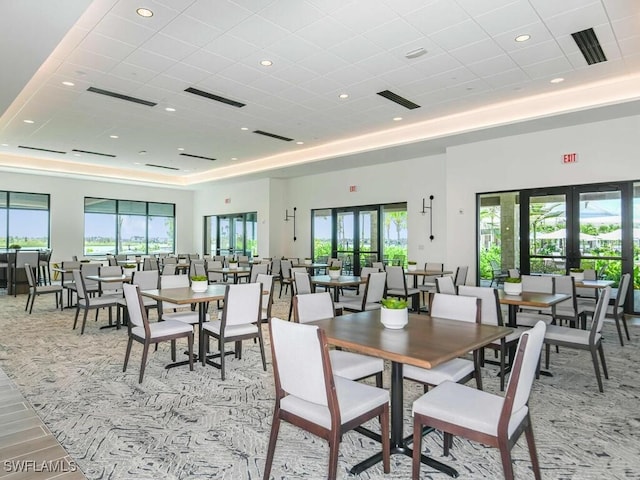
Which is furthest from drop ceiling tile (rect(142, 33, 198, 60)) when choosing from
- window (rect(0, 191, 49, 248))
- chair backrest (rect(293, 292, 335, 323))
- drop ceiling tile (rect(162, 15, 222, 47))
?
window (rect(0, 191, 49, 248))

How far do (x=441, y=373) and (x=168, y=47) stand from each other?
192 inches

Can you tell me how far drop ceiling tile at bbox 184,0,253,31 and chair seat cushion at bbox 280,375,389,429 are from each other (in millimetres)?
3849

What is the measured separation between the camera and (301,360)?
6.99 feet

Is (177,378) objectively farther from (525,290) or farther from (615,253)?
(615,253)

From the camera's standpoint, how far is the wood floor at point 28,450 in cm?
243

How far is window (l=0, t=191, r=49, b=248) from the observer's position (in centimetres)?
1278

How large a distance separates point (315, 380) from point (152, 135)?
8.77 metres

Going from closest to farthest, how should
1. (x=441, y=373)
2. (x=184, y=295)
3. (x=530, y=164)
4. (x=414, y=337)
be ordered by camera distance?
(x=414, y=337), (x=441, y=373), (x=184, y=295), (x=530, y=164)

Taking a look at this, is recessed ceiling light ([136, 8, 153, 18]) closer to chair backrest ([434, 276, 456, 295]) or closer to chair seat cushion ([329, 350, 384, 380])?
chair seat cushion ([329, 350, 384, 380])

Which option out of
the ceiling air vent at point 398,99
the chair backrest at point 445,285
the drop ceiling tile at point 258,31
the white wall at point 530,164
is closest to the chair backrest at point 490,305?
the chair backrest at point 445,285

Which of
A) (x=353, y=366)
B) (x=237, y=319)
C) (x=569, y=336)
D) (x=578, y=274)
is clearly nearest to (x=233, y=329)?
(x=237, y=319)

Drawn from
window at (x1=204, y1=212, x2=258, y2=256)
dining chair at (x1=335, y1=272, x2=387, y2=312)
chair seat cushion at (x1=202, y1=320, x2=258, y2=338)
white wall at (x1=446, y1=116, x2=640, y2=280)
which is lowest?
chair seat cushion at (x1=202, y1=320, x2=258, y2=338)

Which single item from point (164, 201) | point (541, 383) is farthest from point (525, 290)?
point (164, 201)

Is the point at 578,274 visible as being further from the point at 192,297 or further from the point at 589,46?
the point at 192,297
